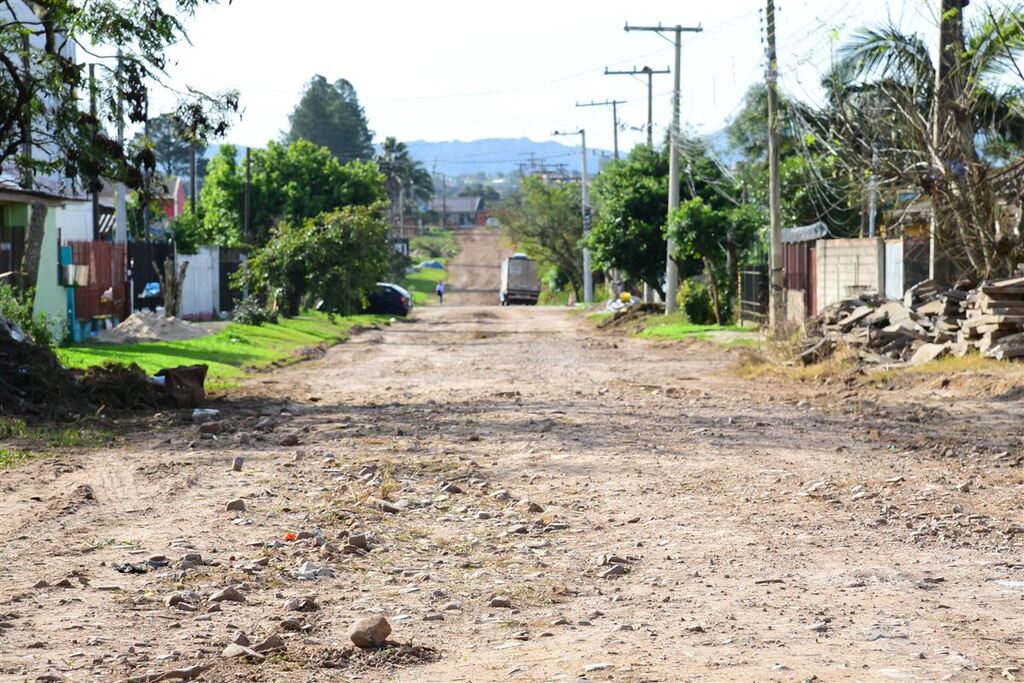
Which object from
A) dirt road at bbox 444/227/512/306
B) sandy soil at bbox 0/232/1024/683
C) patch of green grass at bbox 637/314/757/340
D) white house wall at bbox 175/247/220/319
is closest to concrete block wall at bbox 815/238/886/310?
patch of green grass at bbox 637/314/757/340

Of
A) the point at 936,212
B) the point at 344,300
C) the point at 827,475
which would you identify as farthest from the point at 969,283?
the point at 344,300

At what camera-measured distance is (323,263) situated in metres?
44.5

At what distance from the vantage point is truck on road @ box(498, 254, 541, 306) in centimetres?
8856

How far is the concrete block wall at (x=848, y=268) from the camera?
29.8 m

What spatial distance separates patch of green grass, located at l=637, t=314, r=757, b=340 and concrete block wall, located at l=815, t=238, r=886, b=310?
366 centimetres

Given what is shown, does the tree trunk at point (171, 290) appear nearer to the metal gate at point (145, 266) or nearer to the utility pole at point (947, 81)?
the metal gate at point (145, 266)

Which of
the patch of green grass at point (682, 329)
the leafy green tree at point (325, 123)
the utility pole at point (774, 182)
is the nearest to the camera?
the utility pole at point (774, 182)

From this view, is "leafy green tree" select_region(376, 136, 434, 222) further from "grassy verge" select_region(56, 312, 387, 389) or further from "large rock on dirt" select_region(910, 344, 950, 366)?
"large rock on dirt" select_region(910, 344, 950, 366)

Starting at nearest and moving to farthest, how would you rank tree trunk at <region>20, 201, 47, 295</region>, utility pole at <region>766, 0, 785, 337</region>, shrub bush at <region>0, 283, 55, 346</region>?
shrub bush at <region>0, 283, 55, 346</region>
tree trunk at <region>20, 201, 47, 295</region>
utility pole at <region>766, 0, 785, 337</region>

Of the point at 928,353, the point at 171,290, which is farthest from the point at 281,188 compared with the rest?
the point at 928,353

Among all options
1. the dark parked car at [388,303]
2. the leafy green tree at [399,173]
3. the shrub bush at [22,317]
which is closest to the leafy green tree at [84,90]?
the shrub bush at [22,317]

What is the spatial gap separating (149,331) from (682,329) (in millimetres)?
15780

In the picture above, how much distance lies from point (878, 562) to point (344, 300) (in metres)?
36.6

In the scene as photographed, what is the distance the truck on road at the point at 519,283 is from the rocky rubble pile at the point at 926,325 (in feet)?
200
